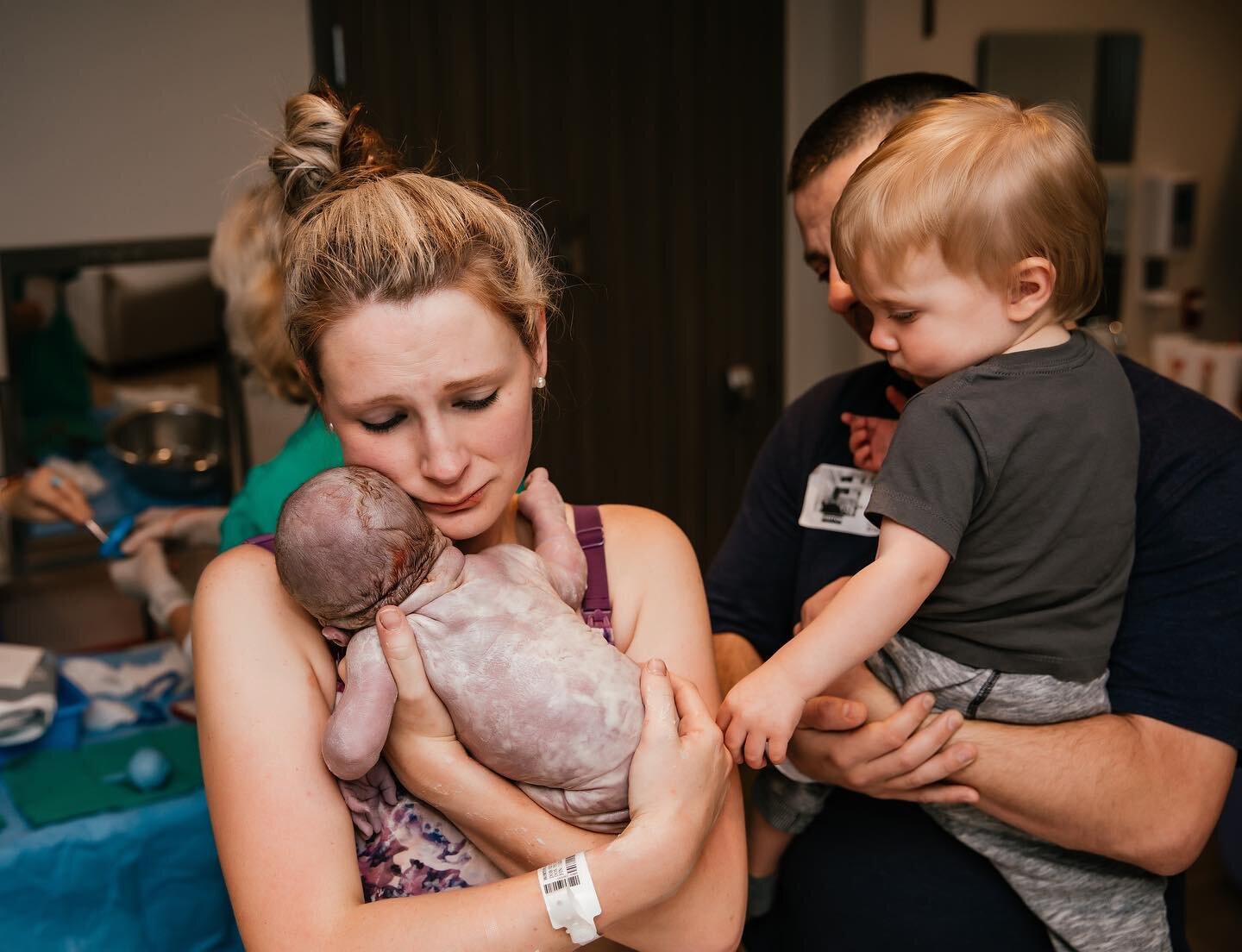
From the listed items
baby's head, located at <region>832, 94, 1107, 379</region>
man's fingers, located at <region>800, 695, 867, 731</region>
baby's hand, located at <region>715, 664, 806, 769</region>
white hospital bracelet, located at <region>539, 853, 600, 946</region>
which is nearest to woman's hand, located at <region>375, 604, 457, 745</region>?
white hospital bracelet, located at <region>539, 853, 600, 946</region>

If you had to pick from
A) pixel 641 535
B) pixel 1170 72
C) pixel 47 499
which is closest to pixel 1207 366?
pixel 1170 72

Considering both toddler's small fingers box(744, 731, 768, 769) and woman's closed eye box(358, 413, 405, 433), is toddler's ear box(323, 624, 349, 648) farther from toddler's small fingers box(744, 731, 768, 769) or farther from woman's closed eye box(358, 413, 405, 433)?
toddler's small fingers box(744, 731, 768, 769)

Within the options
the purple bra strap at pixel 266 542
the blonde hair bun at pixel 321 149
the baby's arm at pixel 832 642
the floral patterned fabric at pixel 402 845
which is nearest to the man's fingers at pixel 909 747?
the baby's arm at pixel 832 642

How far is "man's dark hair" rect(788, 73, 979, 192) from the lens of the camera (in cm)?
168

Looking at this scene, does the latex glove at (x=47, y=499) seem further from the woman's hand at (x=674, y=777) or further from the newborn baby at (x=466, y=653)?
the woman's hand at (x=674, y=777)

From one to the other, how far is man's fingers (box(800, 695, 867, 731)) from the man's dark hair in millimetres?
822

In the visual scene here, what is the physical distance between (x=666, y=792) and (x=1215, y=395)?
3512 millimetres

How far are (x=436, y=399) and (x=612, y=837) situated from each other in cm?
53

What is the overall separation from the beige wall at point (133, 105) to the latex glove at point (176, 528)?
0.80 metres

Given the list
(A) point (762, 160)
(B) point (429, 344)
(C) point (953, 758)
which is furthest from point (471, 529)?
(A) point (762, 160)

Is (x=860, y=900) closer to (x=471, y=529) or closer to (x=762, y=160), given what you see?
(x=471, y=529)

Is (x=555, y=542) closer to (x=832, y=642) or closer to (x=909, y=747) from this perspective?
(x=832, y=642)

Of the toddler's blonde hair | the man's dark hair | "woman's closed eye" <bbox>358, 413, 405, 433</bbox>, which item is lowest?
"woman's closed eye" <bbox>358, 413, 405, 433</bbox>

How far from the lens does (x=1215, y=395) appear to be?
3.90 metres
